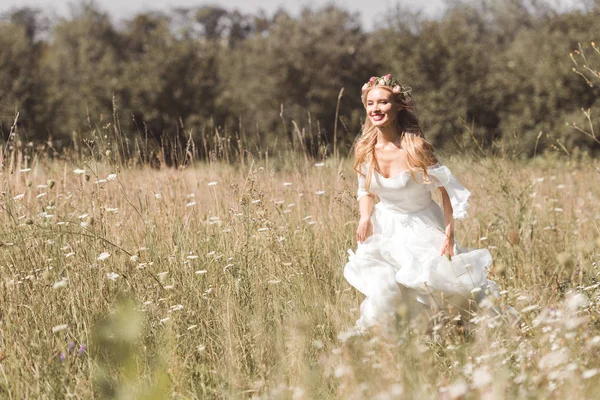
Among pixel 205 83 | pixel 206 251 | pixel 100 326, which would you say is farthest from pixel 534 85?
pixel 100 326

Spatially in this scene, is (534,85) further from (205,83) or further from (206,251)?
(206,251)

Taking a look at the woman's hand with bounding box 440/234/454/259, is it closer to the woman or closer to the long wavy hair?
the woman

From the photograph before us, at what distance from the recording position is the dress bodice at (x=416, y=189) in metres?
3.50

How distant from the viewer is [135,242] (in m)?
4.03

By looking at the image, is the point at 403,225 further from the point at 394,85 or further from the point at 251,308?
the point at 251,308

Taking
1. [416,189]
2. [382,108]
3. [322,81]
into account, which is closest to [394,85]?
[382,108]

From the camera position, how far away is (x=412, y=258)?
338cm

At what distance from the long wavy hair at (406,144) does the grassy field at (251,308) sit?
664 millimetres

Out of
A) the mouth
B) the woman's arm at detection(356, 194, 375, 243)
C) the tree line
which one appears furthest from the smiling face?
the tree line

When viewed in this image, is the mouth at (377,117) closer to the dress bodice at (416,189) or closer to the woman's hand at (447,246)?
the dress bodice at (416,189)

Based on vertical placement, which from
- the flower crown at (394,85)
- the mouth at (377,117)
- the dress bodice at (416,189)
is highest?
the flower crown at (394,85)

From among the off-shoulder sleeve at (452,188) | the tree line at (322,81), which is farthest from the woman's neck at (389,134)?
the tree line at (322,81)

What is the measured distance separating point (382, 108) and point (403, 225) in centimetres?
67

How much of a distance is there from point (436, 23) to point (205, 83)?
9.03 metres
